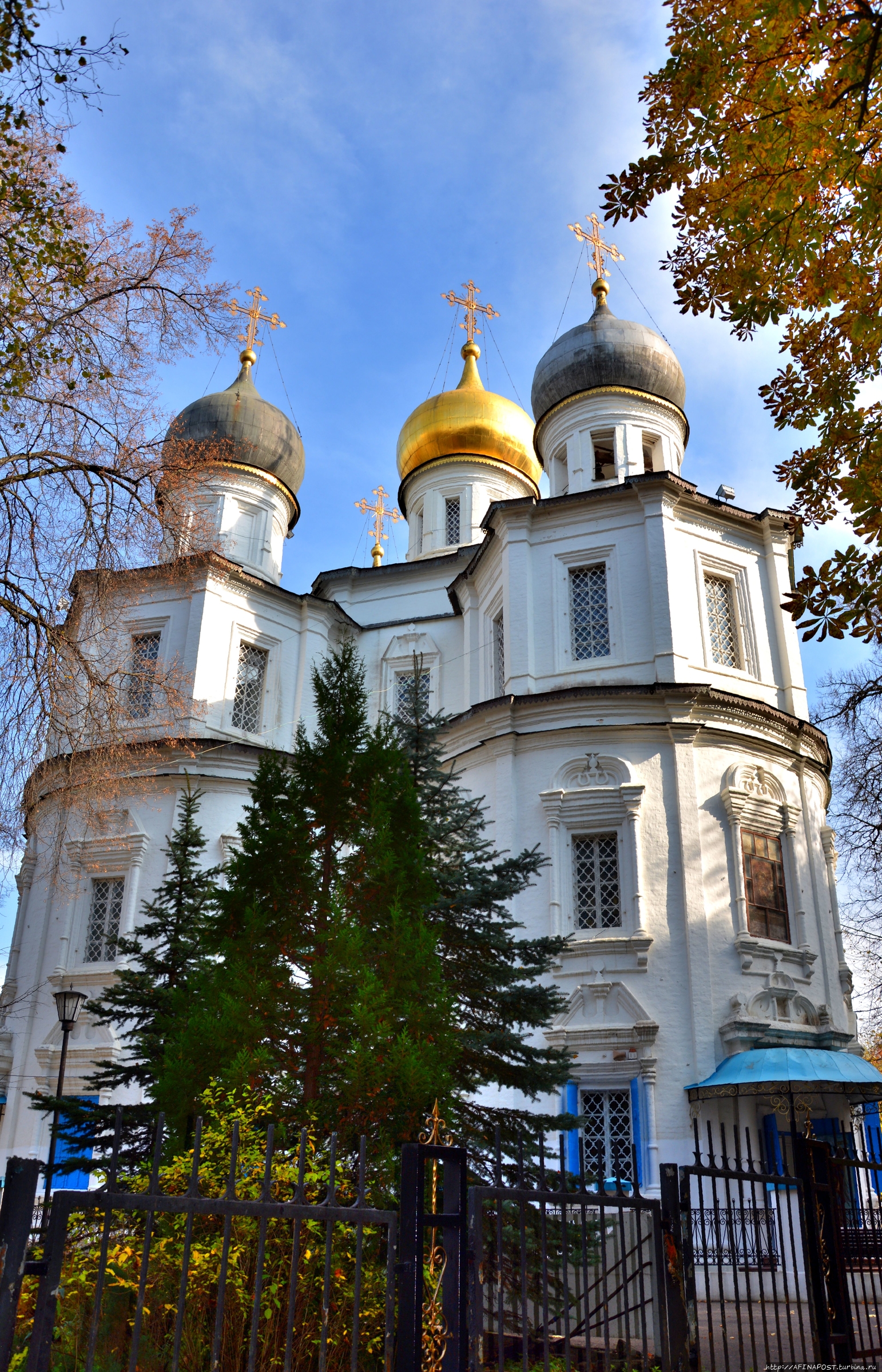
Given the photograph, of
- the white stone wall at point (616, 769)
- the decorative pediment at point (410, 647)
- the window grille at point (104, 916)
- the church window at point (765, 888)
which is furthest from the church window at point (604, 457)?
the window grille at point (104, 916)

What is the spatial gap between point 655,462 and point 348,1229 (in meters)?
18.7

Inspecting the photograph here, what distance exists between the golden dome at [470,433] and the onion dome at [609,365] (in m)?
4.58

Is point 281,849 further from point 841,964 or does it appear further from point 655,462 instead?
point 655,462

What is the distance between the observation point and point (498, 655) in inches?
809

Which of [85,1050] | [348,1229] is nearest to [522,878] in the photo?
[348,1229]

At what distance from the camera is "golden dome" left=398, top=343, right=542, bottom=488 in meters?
27.8

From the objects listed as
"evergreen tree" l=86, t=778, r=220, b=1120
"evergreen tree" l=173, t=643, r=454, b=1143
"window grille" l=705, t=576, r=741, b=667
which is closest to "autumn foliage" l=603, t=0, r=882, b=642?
"evergreen tree" l=173, t=643, r=454, b=1143

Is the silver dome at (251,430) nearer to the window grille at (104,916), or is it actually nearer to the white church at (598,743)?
the white church at (598,743)

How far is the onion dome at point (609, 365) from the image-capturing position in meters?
22.2

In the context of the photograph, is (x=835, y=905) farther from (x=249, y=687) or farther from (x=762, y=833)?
(x=249, y=687)

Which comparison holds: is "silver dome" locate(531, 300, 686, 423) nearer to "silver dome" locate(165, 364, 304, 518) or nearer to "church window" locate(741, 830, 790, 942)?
"silver dome" locate(165, 364, 304, 518)

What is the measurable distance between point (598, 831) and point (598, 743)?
4.52ft

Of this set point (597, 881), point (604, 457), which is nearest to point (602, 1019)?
point (597, 881)

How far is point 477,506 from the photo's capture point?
27.1 m
